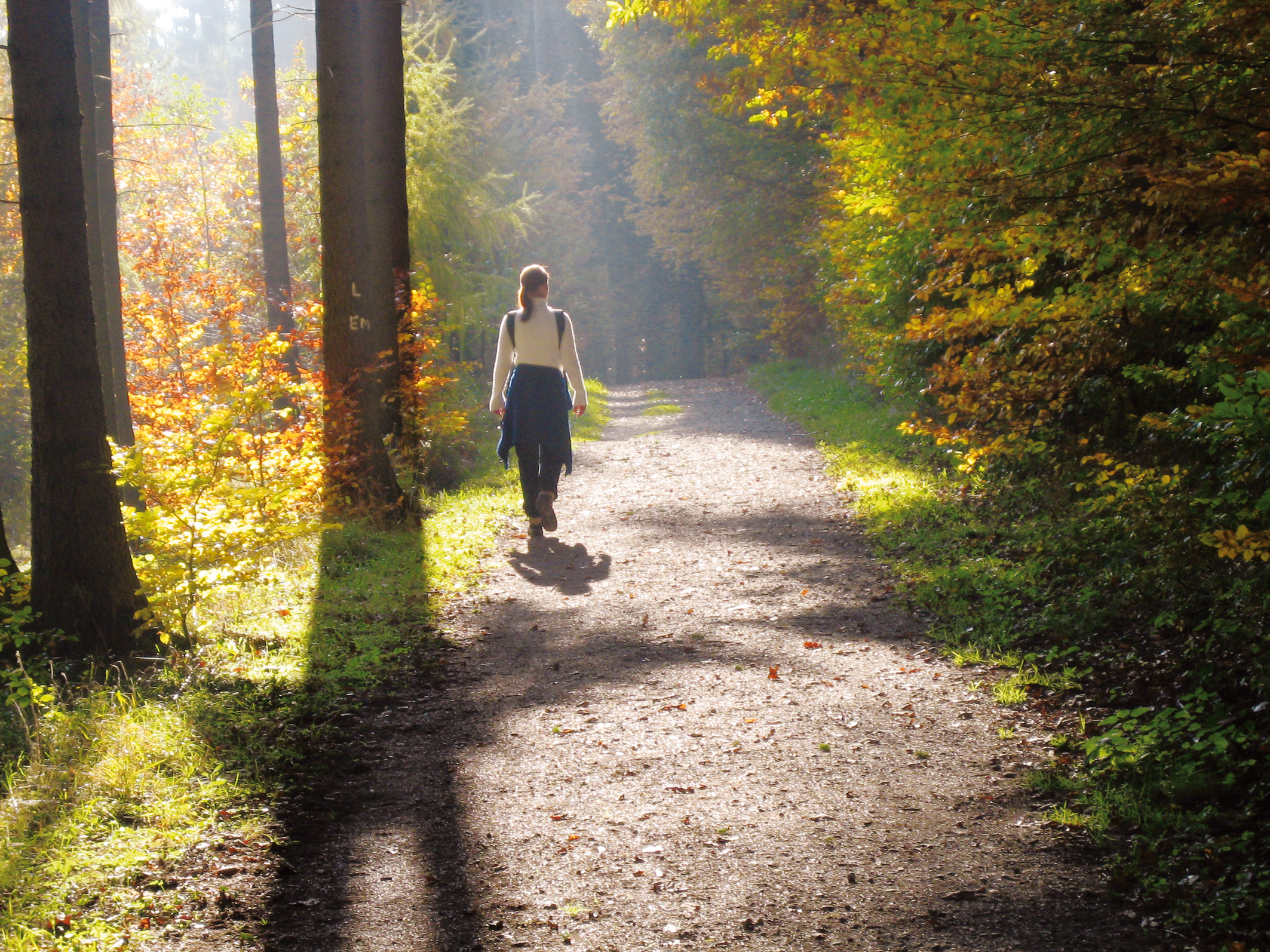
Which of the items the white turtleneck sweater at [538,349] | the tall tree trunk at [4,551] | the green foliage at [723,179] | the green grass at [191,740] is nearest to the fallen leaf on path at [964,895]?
the green grass at [191,740]

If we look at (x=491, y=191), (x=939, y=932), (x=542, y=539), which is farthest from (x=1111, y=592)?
(x=491, y=191)

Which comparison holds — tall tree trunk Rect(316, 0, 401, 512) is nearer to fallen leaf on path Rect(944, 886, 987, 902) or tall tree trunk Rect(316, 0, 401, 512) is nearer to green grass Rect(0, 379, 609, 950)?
green grass Rect(0, 379, 609, 950)

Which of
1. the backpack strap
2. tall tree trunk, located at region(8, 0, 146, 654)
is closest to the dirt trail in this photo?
tall tree trunk, located at region(8, 0, 146, 654)

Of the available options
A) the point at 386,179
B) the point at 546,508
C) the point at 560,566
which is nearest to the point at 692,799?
the point at 560,566

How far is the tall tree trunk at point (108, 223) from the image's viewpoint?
14.2 m

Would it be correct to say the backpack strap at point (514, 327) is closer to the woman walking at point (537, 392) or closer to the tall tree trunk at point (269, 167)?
the woman walking at point (537, 392)

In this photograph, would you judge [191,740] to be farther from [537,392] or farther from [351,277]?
[351,277]

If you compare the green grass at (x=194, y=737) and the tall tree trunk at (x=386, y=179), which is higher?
the tall tree trunk at (x=386, y=179)

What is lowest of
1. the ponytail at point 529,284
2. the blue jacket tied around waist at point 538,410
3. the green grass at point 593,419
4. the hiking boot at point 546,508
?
the hiking boot at point 546,508

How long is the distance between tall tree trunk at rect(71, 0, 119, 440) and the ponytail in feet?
22.4

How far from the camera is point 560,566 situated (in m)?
8.54

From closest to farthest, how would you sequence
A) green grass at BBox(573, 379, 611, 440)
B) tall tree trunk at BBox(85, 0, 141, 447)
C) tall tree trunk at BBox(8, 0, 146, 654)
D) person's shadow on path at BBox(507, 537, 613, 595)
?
tall tree trunk at BBox(8, 0, 146, 654), person's shadow on path at BBox(507, 537, 613, 595), tall tree trunk at BBox(85, 0, 141, 447), green grass at BBox(573, 379, 611, 440)

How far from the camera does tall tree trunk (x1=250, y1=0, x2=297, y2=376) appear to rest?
19234 millimetres

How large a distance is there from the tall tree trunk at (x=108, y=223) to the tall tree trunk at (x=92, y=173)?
50 millimetres
